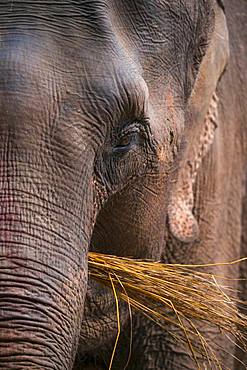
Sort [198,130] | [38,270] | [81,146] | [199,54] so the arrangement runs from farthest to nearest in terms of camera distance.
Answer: [198,130] → [199,54] → [81,146] → [38,270]

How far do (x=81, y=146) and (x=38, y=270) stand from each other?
1.19ft

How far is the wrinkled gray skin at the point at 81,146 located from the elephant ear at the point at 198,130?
0.6 inches

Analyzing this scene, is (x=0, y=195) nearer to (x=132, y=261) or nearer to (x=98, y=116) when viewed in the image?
(x=98, y=116)

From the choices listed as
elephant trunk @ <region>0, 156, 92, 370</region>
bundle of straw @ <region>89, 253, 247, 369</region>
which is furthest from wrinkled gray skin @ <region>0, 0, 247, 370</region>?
bundle of straw @ <region>89, 253, 247, 369</region>

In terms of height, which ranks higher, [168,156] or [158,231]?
[168,156]

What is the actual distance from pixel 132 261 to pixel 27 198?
0.62 m

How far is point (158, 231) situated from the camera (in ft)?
12.0

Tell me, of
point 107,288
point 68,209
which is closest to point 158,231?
point 107,288

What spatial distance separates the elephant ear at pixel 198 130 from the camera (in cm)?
380

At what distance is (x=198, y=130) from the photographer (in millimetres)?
3926

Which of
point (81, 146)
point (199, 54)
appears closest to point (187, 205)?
point (199, 54)

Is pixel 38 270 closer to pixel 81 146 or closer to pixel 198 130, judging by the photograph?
pixel 81 146

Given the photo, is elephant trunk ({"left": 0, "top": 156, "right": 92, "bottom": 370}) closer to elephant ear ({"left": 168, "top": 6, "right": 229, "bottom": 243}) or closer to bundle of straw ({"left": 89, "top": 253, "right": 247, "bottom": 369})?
bundle of straw ({"left": 89, "top": 253, "right": 247, "bottom": 369})

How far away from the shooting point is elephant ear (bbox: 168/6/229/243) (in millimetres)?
3805
